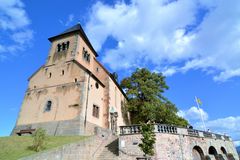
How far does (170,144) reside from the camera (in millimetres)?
15977

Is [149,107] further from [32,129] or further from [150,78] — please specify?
[32,129]

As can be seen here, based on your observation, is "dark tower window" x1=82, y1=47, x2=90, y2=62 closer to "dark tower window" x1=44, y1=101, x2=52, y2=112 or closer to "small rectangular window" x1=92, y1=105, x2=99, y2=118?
"small rectangular window" x1=92, y1=105, x2=99, y2=118

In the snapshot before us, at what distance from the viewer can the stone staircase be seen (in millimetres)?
15309

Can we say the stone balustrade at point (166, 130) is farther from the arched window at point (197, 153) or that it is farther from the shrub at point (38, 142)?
the shrub at point (38, 142)

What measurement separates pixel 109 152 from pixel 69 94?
34.6ft

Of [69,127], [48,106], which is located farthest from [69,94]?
[69,127]

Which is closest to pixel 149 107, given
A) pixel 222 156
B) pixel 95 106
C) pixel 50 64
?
pixel 95 106

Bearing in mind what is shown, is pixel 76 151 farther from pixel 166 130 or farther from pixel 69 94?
pixel 69 94

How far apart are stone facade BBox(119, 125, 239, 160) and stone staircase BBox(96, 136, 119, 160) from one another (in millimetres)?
632

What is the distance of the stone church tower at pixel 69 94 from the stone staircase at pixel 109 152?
15.1ft

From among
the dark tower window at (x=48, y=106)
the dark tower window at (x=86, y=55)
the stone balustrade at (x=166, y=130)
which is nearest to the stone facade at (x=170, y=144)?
the stone balustrade at (x=166, y=130)

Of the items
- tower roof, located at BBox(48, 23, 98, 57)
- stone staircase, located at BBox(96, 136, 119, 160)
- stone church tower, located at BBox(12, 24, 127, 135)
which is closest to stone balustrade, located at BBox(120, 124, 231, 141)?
stone staircase, located at BBox(96, 136, 119, 160)

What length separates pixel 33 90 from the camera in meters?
26.6

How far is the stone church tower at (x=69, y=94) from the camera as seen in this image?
22.4m
